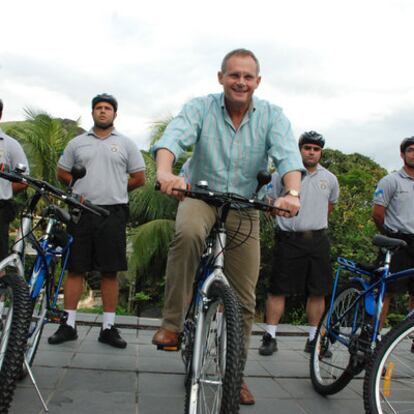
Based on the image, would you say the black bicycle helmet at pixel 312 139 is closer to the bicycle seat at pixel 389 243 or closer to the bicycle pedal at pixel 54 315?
the bicycle seat at pixel 389 243

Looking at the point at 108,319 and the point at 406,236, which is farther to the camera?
the point at 406,236

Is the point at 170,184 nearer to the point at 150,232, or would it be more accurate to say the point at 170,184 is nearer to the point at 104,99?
the point at 104,99

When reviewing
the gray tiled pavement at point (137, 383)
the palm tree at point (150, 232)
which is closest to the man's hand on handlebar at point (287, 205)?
the gray tiled pavement at point (137, 383)

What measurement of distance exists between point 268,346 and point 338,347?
120cm

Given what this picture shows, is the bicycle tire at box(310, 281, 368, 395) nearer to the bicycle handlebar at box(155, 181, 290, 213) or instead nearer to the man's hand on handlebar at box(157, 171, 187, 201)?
the bicycle handlebar at box(155, 181, 290, 213)

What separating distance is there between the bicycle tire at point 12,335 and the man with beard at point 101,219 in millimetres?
1926

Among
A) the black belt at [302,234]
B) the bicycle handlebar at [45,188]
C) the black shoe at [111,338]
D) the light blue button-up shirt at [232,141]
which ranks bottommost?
the black shoe at [111,338]

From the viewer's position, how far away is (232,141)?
331cm

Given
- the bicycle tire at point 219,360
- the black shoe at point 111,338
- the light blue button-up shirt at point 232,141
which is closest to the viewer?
the bicycle tire at point 219,360

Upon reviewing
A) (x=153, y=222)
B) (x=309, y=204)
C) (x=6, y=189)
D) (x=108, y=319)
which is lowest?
(x=108, y=319)

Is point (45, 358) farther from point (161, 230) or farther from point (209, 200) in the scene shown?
point (161, 230)

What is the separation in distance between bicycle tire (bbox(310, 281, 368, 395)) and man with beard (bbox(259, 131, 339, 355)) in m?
1.07

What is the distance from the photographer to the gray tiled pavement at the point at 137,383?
3342 mm

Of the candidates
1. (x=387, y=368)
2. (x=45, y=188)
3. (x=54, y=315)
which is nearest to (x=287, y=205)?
(x=387, y=368)
